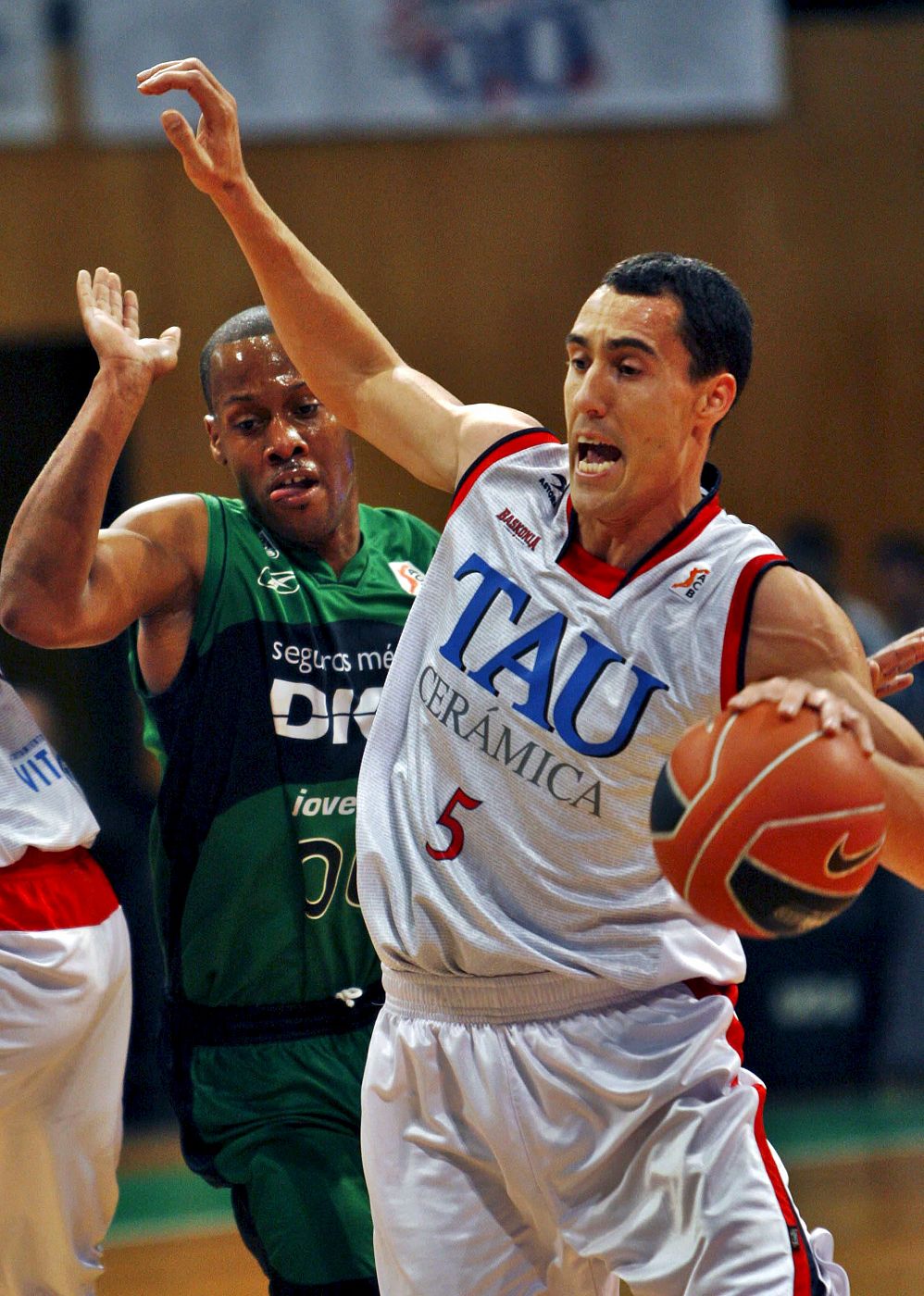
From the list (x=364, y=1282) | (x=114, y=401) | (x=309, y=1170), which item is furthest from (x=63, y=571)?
(x=364, y=1282)

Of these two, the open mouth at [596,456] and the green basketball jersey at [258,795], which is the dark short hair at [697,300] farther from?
the green basketball jersey at [258,795]

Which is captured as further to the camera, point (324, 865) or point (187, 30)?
point (187, 30)

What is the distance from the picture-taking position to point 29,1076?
3756 millimetres

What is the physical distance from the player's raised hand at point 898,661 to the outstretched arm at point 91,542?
147 centimetres

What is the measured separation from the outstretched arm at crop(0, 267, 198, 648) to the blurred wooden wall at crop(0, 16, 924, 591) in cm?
555

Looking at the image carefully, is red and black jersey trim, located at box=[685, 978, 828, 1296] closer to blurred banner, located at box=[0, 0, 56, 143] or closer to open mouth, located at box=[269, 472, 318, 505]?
open mouth, located at box=[269, 472, 318, 505]

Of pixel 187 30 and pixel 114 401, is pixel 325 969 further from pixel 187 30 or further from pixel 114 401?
pixel 187 30

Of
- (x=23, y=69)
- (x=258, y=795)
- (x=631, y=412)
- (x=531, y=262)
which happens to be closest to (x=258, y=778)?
(x=258, y=795)

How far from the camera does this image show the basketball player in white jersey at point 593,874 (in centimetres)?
289

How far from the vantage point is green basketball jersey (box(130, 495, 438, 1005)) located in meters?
3.69

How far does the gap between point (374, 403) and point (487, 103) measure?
20.9ft

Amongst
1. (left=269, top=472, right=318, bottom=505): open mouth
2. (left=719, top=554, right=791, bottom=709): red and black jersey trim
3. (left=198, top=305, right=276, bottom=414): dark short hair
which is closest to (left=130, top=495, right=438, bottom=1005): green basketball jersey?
(left=269, top=472, right=318, bottom=505): open mouth

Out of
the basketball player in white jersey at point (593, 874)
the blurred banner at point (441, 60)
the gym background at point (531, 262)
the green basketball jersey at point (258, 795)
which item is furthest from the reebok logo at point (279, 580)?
the blurred banner at point (441, 60)

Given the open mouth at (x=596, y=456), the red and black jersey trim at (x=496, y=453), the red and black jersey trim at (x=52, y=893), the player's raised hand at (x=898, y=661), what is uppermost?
the open mouth at (x=596, y=456)
